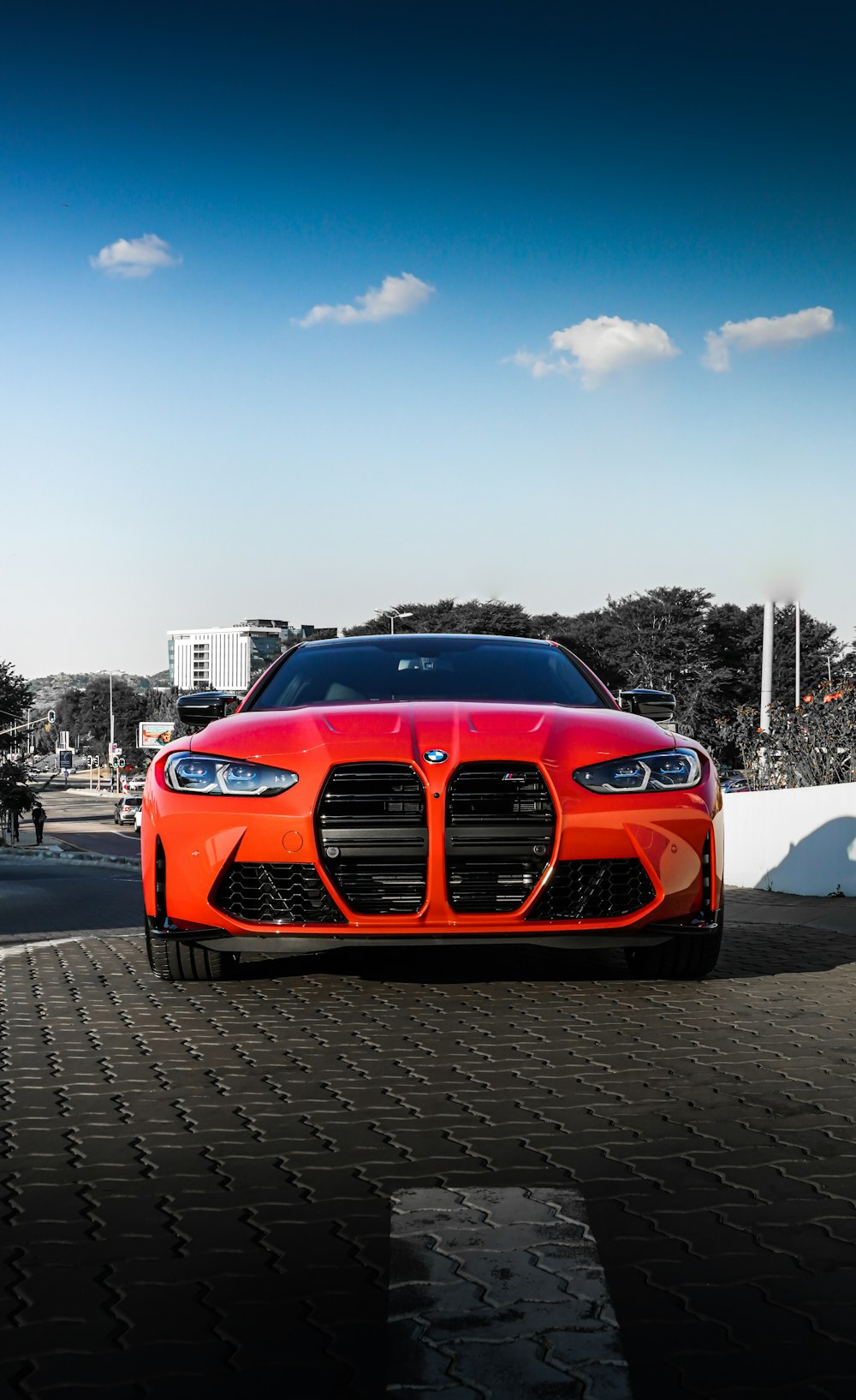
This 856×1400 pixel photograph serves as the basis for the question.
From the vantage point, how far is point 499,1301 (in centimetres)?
267

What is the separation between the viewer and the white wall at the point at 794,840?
1132 cm

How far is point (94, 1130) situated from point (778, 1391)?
2.20 m

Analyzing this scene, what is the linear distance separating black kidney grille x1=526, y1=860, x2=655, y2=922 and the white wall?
6122 millimetres

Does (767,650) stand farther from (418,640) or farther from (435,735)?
(435,735)

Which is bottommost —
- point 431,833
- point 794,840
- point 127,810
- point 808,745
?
point 127,810

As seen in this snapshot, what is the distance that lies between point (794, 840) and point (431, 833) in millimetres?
7637

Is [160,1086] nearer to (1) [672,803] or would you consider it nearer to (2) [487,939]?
(2) [487,939]

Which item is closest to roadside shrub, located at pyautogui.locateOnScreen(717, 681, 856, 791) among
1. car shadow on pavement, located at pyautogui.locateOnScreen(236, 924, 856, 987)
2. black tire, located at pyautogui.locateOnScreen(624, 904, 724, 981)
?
car shadow on pavement, located at pyautogui.locateOnScreen(236, 924, 856, 987)

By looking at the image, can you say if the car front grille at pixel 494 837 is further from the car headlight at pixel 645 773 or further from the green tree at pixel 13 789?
the green tree at pixel 13 789

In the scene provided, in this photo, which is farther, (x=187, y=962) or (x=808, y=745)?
(x=808, y=745)

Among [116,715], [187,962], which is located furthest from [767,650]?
[116,715]

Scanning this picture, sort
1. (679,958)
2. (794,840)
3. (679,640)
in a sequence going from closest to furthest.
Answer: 1. (679,958)
2. (794,840)
3. (679,640)

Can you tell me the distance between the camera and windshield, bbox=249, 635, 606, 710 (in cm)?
665

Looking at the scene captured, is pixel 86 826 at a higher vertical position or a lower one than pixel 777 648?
lower
